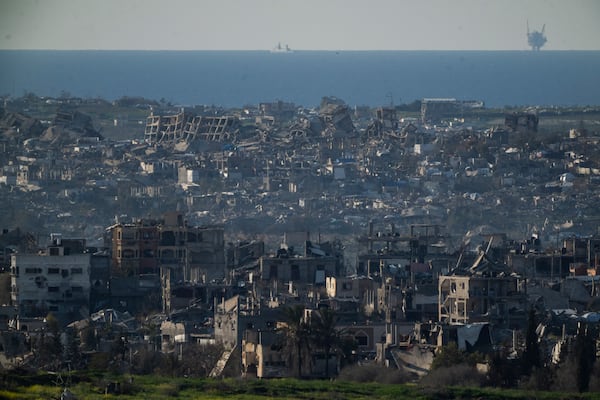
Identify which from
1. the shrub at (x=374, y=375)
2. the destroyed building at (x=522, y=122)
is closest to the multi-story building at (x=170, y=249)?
the shrub at (x=374, y=375)

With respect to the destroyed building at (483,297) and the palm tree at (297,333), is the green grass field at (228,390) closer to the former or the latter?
the palm tree at (297,333)

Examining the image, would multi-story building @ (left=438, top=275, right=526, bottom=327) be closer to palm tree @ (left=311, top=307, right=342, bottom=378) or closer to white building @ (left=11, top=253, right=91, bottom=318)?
palm tree @ (left=311, top=307, right=342, bottom=378)

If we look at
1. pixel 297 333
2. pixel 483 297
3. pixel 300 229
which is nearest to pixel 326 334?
pixel 297 333

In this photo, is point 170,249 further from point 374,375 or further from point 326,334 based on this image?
point 374,375

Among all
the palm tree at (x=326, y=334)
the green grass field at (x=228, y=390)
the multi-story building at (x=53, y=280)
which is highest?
the multi-story building at (x=53, y=280)

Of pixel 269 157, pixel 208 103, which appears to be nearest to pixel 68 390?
pixel 269 157

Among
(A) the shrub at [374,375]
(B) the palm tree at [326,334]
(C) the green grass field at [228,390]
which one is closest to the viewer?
(C) the green grass field at [228,390]
